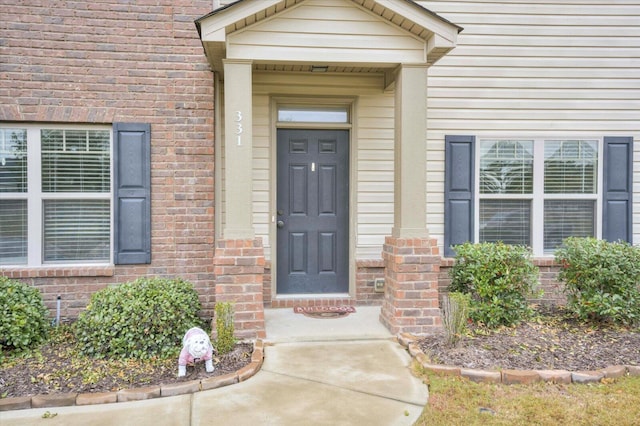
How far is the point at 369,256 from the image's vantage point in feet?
18.0

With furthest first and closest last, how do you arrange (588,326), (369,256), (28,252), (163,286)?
1. (369,256)
2. (28,252)
3. (588,326)
4. (163,286)

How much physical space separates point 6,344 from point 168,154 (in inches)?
92.8

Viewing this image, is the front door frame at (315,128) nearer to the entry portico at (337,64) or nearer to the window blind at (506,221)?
the entry portico at (337,64)

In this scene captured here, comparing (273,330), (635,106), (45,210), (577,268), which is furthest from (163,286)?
(635,106)

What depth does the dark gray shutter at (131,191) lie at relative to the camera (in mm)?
4895

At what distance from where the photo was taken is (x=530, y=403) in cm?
306

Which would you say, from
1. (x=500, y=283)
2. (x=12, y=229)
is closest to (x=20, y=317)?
(x=12, y=229)

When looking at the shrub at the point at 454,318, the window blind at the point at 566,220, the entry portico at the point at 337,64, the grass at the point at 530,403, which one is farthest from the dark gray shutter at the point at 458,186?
the grass at the point at 530,403

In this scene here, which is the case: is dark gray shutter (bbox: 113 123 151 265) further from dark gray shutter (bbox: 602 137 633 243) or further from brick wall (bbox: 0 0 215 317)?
dark gray shutter (bbox: 602 137 633 243)

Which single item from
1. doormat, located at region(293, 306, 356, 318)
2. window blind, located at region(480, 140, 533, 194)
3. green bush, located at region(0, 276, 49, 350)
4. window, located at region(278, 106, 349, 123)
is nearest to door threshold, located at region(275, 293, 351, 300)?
doormat, located at region(293, 306, 356, 318)

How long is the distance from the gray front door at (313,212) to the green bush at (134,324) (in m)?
1.73

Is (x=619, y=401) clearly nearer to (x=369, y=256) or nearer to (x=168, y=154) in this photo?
(x=369, y=256)

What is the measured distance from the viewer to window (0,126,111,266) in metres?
4.86

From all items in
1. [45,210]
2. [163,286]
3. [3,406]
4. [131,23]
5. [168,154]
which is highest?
[131,23]
